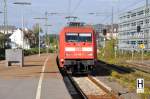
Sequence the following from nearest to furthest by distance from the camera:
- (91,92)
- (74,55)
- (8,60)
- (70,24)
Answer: (91,92) → (74,55) → (70,24) → (8,60)

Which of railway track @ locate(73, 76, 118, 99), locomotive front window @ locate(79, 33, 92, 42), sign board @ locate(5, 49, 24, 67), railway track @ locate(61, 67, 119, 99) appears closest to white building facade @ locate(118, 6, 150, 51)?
sign board @ locate(5, 49, 24, 67)

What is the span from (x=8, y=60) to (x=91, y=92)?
16557 millimetres

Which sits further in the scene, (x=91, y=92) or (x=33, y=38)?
(x=33, y=38)

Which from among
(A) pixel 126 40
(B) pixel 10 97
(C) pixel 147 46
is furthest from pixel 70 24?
(A) pixel 126 40

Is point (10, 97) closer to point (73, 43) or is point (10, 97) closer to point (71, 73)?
point (73, 43)

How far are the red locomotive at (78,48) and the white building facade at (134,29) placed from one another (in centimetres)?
7053

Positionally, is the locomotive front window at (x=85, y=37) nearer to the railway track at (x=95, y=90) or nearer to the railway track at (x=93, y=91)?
the railway track at (x=95, y=90)

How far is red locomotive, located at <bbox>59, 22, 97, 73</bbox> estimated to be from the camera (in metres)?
32.6

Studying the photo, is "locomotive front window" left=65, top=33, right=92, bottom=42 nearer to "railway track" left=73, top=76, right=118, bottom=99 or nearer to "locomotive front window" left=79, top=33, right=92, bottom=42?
"locomotive front window" left=79, top=33, right=92, bottom=42

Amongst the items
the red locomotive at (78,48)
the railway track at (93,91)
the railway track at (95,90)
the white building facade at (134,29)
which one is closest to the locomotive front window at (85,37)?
the red locomotive at (78,48)

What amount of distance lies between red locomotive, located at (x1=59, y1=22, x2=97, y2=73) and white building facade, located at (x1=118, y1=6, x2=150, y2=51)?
70534 mm

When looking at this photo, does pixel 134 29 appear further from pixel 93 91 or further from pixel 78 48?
pixel 93 91

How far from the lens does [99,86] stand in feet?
85.5

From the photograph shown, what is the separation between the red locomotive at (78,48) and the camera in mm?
32594
